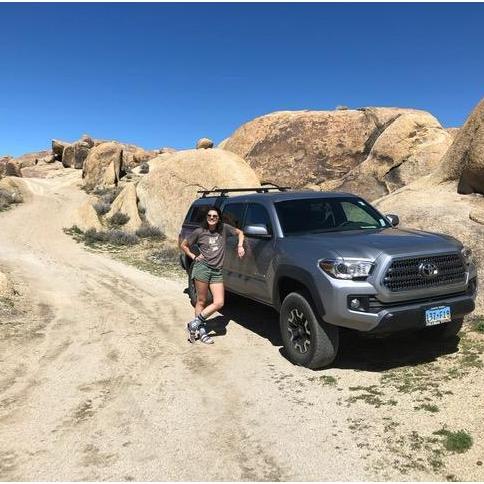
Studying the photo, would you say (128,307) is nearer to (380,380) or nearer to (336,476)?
(380,380)

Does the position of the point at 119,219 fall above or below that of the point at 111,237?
above

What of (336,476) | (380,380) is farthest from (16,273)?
(336,476)

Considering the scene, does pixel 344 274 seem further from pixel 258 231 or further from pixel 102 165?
pixel 102 165

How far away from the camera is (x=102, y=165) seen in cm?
3903

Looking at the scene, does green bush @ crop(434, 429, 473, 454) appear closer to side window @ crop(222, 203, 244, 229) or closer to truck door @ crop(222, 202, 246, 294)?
truck door @ crop(222, 202, 246, 294)

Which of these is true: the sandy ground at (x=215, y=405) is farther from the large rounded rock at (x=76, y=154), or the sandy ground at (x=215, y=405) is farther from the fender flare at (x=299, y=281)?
the large rounded rock at (x=76, y=154)

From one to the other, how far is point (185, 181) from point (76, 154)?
147ft

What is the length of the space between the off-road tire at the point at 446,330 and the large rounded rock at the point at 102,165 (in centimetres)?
3298

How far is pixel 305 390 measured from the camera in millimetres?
5441

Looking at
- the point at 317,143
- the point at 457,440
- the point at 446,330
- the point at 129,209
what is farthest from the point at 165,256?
the point at 457,440

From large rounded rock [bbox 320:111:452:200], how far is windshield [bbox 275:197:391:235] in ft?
31.2

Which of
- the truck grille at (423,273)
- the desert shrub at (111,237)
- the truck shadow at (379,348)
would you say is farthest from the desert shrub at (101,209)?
the truck grille at (423,273)

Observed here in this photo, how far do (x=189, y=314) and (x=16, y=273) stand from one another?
559 cm

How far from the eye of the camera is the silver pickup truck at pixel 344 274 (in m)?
5.36
